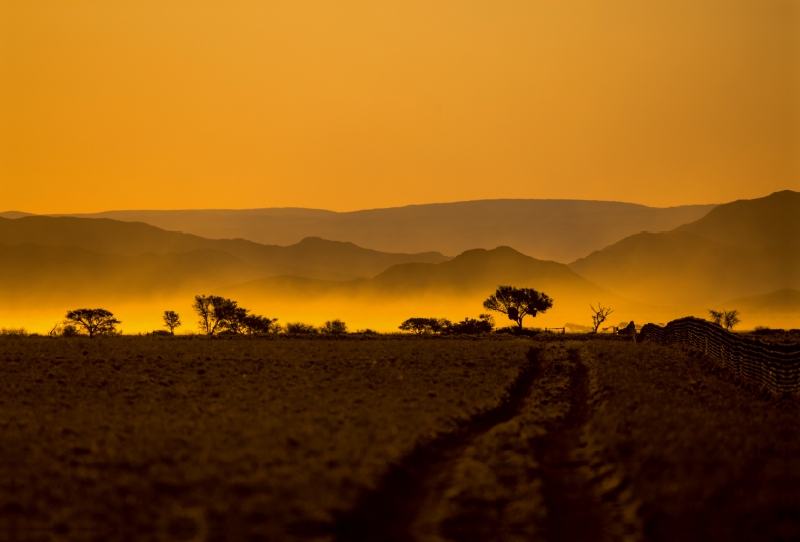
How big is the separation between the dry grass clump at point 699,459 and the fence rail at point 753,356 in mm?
1192

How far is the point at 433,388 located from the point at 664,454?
13.9 metres

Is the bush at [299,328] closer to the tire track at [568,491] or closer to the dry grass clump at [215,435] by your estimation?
the dry grass clump at [215,435]

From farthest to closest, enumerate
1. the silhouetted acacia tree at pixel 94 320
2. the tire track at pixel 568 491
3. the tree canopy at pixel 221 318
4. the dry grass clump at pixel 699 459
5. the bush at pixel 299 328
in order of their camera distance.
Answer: the tree canopy at pixel 221 318
the silhouetted acacia tree at pixel 94 320
the bush at pixel 299 328
the tire track at pixel 568 491
the dry grass clump at pixel 699 459

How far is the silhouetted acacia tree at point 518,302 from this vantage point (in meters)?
146

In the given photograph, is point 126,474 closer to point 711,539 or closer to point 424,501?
point 424,501

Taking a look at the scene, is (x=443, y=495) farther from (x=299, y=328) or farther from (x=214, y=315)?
(x=214, y=315)

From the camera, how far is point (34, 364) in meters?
40.7

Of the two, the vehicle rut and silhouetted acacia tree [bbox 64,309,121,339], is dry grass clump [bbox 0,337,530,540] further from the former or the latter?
silhouetted acacia tree [bbox 64,309,121,339]

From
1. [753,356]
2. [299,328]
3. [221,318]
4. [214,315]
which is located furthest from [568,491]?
[214,315]

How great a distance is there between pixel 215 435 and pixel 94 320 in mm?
122008

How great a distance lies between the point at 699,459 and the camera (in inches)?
635

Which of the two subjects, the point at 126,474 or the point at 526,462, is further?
the point at 526,462

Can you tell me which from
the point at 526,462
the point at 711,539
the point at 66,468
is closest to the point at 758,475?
the point at 711,539

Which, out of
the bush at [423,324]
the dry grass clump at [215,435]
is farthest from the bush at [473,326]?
the dry grass clump at [215,435]
